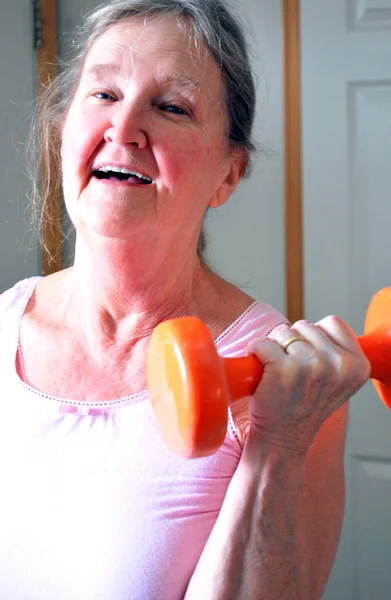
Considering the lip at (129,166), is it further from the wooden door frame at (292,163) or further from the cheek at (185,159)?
the wooden door frame at (292,163)

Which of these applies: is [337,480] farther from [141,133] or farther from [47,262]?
[47,262]

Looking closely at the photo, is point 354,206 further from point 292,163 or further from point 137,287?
point 137,287

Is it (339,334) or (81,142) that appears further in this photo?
(81,142)

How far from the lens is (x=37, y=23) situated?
2320 millimetres

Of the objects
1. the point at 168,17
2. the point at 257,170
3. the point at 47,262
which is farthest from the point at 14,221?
the point at 168,17

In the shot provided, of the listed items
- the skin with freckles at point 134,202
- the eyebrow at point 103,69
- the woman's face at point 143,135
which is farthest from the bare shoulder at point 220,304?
the eyebrow at point 103,69

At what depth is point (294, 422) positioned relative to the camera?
2.76ft

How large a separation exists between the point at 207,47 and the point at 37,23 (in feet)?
4.86

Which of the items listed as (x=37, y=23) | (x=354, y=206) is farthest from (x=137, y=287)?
(x=37, y=23)

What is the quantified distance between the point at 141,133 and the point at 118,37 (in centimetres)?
18

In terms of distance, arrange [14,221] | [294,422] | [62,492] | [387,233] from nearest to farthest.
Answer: [294,422] < [62,492] < [387,233] < [14,221]

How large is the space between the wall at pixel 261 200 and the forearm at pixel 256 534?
1367mm

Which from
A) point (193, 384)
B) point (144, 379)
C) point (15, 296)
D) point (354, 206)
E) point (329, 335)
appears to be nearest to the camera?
point (193, 384)

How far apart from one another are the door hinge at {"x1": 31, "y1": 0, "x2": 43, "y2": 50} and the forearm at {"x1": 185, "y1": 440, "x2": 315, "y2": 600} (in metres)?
1.89
